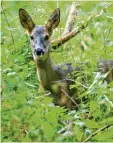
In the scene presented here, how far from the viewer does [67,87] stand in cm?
568

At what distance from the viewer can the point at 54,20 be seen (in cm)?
631

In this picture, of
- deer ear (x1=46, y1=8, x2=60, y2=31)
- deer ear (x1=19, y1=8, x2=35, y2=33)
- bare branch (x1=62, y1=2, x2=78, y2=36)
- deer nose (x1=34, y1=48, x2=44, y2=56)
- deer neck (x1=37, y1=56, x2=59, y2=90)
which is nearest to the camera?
deer nose (x1=34, y1=48, x2=44, y2=56)

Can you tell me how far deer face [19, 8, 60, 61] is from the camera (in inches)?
224

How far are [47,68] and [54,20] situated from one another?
0.69m

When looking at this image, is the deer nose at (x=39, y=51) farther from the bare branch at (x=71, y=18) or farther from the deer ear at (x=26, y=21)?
the bare branch at (x=71, y=18)

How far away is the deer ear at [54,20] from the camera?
6227mm

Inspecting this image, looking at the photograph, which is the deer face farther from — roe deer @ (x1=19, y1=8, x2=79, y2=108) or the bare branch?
the bare branch

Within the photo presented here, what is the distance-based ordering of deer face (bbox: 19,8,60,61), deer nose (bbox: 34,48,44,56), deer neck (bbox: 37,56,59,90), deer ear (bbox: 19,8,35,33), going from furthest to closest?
deer ear (bbox: 19,8,35,33) → deer neck (bbox: 37,56,59,90) → deer face (bbox: 19,8,60,61) → deer nose (bbox: 34,48,44,56)

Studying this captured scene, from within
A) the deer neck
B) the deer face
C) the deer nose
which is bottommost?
the deer neck

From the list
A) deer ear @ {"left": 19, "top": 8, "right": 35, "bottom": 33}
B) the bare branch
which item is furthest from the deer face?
the bare branch

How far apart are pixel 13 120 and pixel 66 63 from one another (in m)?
2.58

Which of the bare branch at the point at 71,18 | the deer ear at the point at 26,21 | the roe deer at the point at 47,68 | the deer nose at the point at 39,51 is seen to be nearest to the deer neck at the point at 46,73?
the roe deer at the point at 47,68

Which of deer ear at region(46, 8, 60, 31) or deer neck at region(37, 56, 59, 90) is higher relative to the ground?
deer ear at region(46, 8, 60, 31)

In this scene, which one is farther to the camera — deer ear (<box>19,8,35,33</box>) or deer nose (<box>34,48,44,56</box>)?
deer ear (<box>19,8,35,33</box>)
